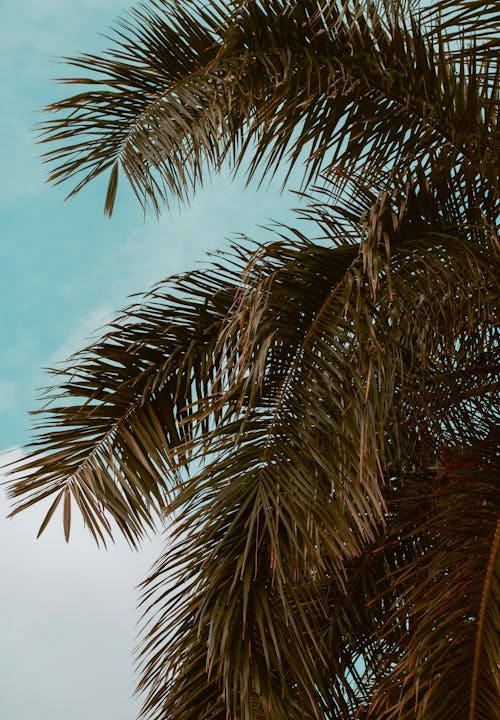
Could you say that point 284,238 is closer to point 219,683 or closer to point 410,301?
point 410,301

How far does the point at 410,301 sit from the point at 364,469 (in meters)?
0.60

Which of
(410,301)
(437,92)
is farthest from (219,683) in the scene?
(437,92)

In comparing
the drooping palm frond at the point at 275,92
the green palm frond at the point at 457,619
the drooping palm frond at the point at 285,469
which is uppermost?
the drooping palm frond at the point at 275,92

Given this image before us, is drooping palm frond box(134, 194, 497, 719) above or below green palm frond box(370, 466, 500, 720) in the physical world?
above

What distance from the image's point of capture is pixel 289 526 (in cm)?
329

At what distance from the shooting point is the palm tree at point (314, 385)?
11.0 ft

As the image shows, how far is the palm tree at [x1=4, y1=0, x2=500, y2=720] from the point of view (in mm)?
3357

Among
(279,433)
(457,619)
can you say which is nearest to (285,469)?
(279,433)

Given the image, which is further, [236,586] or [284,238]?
[284,238]

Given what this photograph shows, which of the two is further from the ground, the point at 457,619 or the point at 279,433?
the point at 279,433

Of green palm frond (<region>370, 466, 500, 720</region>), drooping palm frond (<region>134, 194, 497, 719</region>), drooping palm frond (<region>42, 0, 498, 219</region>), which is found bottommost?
green palm frond (<region>370, 466, 500, 720</region>)

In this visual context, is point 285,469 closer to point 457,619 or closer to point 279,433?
point 279,433

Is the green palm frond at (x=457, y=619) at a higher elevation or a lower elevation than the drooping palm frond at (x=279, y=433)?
lower

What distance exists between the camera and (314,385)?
3412mm
